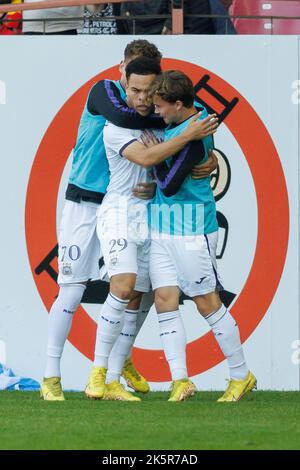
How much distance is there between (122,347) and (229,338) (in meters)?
0.73

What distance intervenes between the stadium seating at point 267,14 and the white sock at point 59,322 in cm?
259

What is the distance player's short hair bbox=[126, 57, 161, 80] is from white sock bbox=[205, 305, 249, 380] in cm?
148

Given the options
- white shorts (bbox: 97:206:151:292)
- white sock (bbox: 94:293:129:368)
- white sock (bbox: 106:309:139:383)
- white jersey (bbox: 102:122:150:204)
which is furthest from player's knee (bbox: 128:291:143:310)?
white jersey (bbox: 102:122:150:204)

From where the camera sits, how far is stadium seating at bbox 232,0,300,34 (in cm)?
1004

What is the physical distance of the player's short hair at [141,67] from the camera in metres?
8.21

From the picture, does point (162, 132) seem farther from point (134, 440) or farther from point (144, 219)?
point (134, 440)

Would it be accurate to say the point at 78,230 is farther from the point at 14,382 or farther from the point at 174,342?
the point at 14,382

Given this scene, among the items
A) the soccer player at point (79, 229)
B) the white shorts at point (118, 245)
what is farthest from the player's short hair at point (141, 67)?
the white shorts at point (118, 245)

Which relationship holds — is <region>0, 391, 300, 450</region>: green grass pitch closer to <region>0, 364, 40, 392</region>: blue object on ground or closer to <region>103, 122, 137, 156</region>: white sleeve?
<region>0, 364, 40, 392</region>: blue object on ground

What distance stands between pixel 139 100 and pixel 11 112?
1970 mm

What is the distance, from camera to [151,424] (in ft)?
23.5

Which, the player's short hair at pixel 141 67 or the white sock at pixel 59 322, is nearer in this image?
the player's short hair at pixel 141 67

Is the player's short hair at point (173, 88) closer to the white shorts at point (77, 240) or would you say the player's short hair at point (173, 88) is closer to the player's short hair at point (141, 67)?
the player's short hair at point (141, 67)
